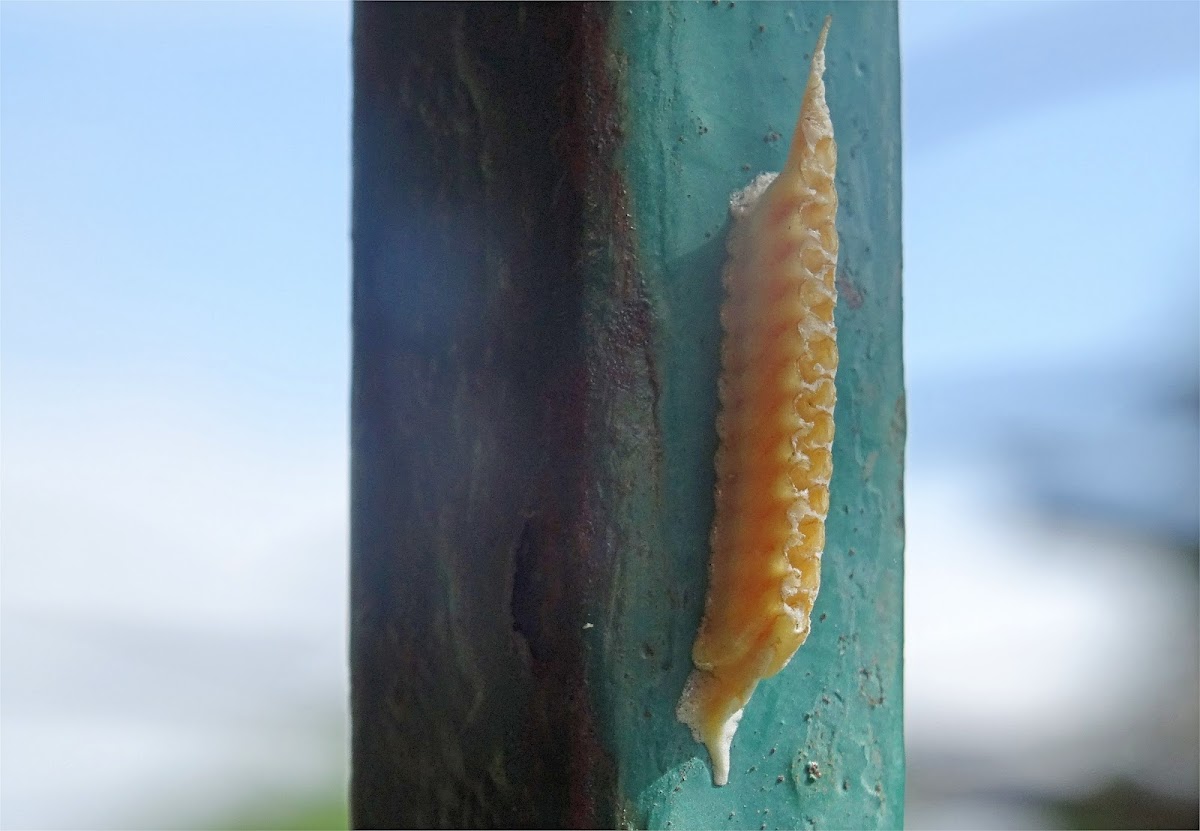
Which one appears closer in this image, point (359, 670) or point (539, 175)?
point (539, 175)

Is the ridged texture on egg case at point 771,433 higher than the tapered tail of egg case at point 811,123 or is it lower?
lower

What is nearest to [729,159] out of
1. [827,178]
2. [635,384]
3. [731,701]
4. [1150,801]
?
[827,178]

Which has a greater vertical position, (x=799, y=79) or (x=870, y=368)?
(x=799, y=79)

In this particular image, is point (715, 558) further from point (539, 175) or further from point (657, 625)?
point (539, 175)

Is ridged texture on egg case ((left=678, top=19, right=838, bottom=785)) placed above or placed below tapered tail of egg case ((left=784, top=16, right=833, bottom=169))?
below

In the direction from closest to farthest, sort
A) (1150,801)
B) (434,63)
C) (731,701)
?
(731,701), (434,63), (1150,801)
